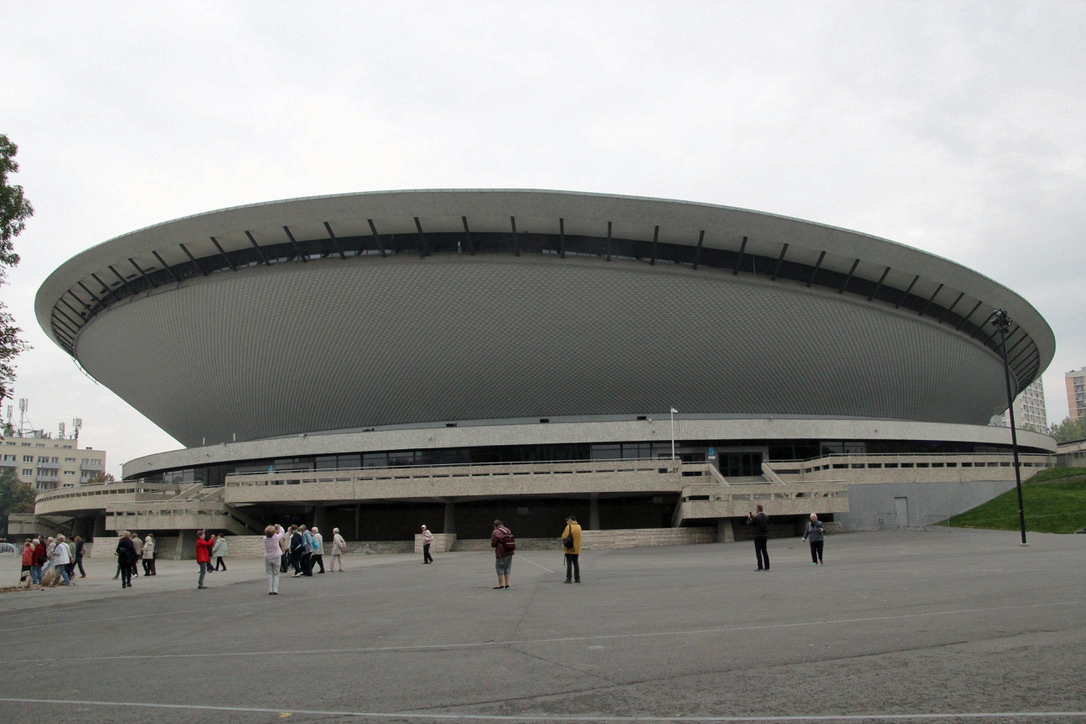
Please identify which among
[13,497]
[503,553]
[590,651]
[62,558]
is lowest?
[590,651]

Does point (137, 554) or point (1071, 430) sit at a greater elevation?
point (1071, 430)

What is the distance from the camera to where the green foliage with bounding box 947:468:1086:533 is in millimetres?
28453

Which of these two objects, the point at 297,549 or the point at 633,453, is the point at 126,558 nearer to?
the point at 297,549

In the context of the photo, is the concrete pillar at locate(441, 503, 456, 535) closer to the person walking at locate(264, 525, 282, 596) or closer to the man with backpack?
the person walking at locate(264, 525, 282, 596)

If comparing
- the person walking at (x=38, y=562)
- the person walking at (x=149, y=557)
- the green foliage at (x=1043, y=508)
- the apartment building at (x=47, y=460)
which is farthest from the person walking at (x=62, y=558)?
the apartment building at (x=47, y=460)

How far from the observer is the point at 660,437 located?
135 feet

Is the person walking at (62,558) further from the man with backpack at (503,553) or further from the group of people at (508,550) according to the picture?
the man with backpack at (503,553)

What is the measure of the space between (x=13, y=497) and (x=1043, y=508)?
11511 cm

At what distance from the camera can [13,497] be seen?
110062 millimetres

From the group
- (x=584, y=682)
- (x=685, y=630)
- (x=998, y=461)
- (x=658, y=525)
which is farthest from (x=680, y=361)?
(x=584, y=682)

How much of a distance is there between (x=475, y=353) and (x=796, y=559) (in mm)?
25752

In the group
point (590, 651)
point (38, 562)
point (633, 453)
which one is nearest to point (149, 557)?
point (38, 562)

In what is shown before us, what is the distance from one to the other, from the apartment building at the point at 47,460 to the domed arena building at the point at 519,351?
94.5 m

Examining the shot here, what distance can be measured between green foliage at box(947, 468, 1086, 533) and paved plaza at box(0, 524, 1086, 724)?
12.2 meters
